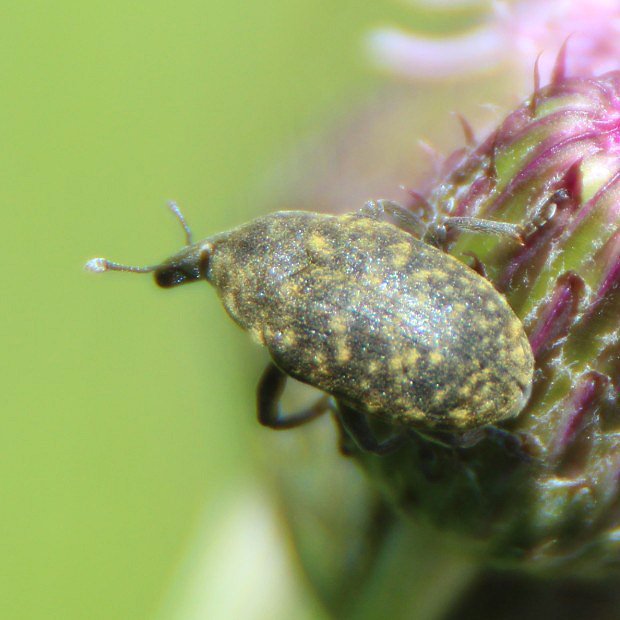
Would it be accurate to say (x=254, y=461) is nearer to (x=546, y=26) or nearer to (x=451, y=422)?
(x=451, y=422)

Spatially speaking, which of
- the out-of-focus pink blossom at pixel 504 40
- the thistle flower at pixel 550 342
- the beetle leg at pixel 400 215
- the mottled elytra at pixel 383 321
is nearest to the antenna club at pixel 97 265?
the mottled elytra at pixel 383 321

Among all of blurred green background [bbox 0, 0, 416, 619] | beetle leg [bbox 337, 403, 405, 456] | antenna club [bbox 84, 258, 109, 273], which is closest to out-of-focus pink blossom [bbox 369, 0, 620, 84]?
blurred green background [bbox 0, 0, 416, 619]

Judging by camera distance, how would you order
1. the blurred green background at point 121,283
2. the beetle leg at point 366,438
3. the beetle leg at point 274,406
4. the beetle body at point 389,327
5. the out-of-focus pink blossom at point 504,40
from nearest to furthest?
the beetle body at point 389,327
the beetle leg at point 366,438
the beetle leg at point 274,406
the out-of-focus pink blossom at point 504,40
the blurred green background at point 121,283

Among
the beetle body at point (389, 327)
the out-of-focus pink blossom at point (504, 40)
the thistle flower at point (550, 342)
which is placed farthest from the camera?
the out-of-focus pink blossom at point (504, 40)

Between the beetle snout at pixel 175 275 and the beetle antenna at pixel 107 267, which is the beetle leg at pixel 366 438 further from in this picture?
the beetle antenna at pixel 107 267

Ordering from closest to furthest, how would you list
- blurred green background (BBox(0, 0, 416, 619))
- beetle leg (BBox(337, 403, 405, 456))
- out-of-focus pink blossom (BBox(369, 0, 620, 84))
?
beetle leg (BBox(337, 403, 405, 456))
out-of-focus pink blossom (BBox(369, 0, 620, 84))
blurred green background (BBox(0, 0, 416, 619))

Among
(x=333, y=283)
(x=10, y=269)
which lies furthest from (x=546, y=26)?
(x=10, y=269)

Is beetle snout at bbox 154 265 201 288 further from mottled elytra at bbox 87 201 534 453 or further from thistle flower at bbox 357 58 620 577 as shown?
thistle flower at bbox 357 58 620 577

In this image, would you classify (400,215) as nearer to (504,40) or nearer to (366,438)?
(366,438)
